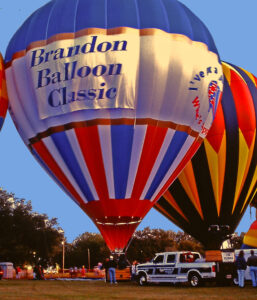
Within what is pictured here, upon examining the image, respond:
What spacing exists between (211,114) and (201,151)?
4245 millimetres

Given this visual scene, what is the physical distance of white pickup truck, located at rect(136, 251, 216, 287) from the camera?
912 inches

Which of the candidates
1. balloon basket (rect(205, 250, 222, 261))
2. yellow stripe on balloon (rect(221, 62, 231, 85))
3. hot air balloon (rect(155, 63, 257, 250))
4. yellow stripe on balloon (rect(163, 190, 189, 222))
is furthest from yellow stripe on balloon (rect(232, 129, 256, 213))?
balloon basket (rect(205, 250, 222, 261))

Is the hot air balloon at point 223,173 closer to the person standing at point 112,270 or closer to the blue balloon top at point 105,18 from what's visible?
the person standing at point 112,270

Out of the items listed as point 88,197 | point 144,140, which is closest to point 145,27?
point 144,140

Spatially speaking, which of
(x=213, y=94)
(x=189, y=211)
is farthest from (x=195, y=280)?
(x=213, y=94)

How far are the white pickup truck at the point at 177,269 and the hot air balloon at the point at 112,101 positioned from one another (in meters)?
3.25

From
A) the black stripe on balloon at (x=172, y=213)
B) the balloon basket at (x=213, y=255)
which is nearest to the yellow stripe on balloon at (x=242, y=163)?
the black stripe on balloon at (x=172, y=213)

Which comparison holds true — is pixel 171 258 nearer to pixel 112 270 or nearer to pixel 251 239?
pixel 112 270

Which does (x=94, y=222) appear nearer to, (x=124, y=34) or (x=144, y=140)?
(x=144, y=140)

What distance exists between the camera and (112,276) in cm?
2631

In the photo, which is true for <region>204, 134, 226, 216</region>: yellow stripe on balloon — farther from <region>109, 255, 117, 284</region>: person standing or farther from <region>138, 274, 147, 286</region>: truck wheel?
<region>109, 255, 117, 284</region>: person standing

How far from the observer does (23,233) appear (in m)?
57.2

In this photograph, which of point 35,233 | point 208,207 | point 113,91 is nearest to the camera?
point 113,91

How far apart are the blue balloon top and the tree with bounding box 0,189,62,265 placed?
34.3 metres
